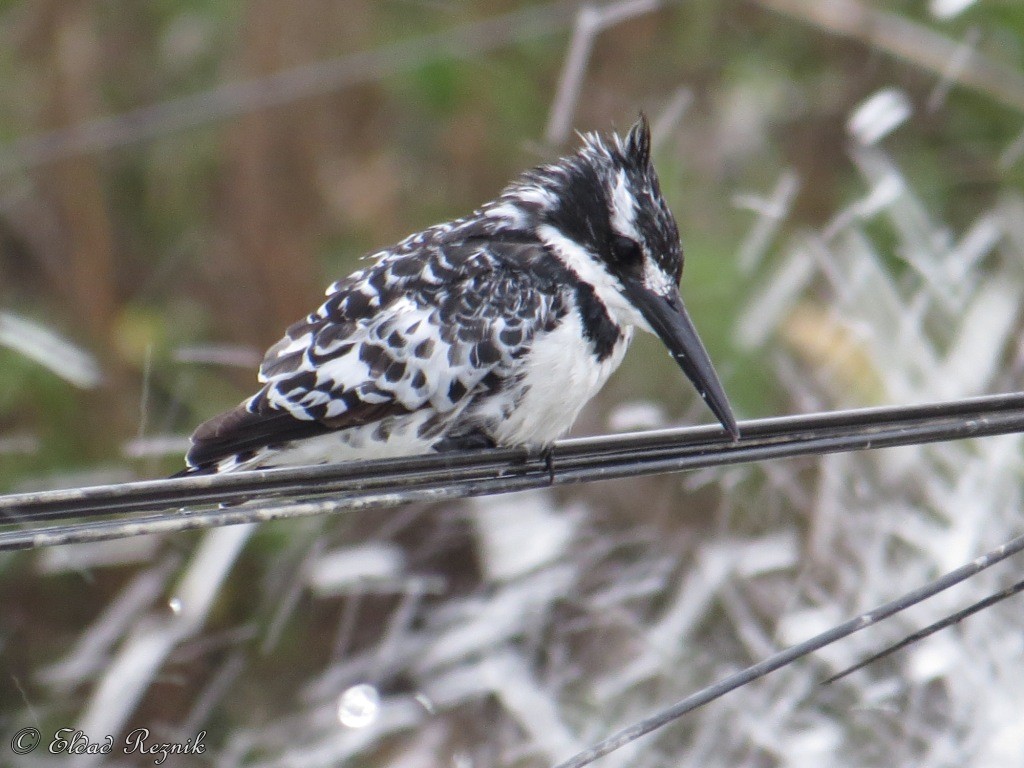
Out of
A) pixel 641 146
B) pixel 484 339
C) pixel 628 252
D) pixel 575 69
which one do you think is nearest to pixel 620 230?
pixel 628 252

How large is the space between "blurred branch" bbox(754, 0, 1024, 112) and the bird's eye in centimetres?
Answer: 418

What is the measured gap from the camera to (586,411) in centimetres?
630

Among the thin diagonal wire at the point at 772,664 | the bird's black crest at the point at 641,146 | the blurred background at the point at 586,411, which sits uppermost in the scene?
the blurred background at the point at 586,411

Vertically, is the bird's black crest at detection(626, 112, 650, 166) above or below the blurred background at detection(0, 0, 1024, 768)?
below

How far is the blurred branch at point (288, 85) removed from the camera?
6637 millimetres

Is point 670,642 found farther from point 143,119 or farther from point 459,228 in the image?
point 143,119

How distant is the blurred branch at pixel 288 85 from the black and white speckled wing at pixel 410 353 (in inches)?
136

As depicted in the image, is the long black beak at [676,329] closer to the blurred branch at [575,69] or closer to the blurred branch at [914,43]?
the blurred branch at [575,69]

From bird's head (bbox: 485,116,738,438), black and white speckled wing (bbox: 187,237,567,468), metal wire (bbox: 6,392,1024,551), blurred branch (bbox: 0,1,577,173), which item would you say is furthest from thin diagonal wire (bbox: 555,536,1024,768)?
blurred branch (bbox: 0,1,577,173)

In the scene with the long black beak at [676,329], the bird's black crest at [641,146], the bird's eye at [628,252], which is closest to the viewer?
the long black beak at [676,329]

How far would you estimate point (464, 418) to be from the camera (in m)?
2.94

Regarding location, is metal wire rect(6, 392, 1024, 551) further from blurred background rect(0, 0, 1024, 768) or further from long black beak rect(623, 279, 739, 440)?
blurred background rect(0, 0, 1024, 768)

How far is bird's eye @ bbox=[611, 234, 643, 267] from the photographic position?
295 centimetres

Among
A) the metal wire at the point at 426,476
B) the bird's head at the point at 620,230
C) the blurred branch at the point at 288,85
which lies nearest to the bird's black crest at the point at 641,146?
the bird's head at the point at 620,230
